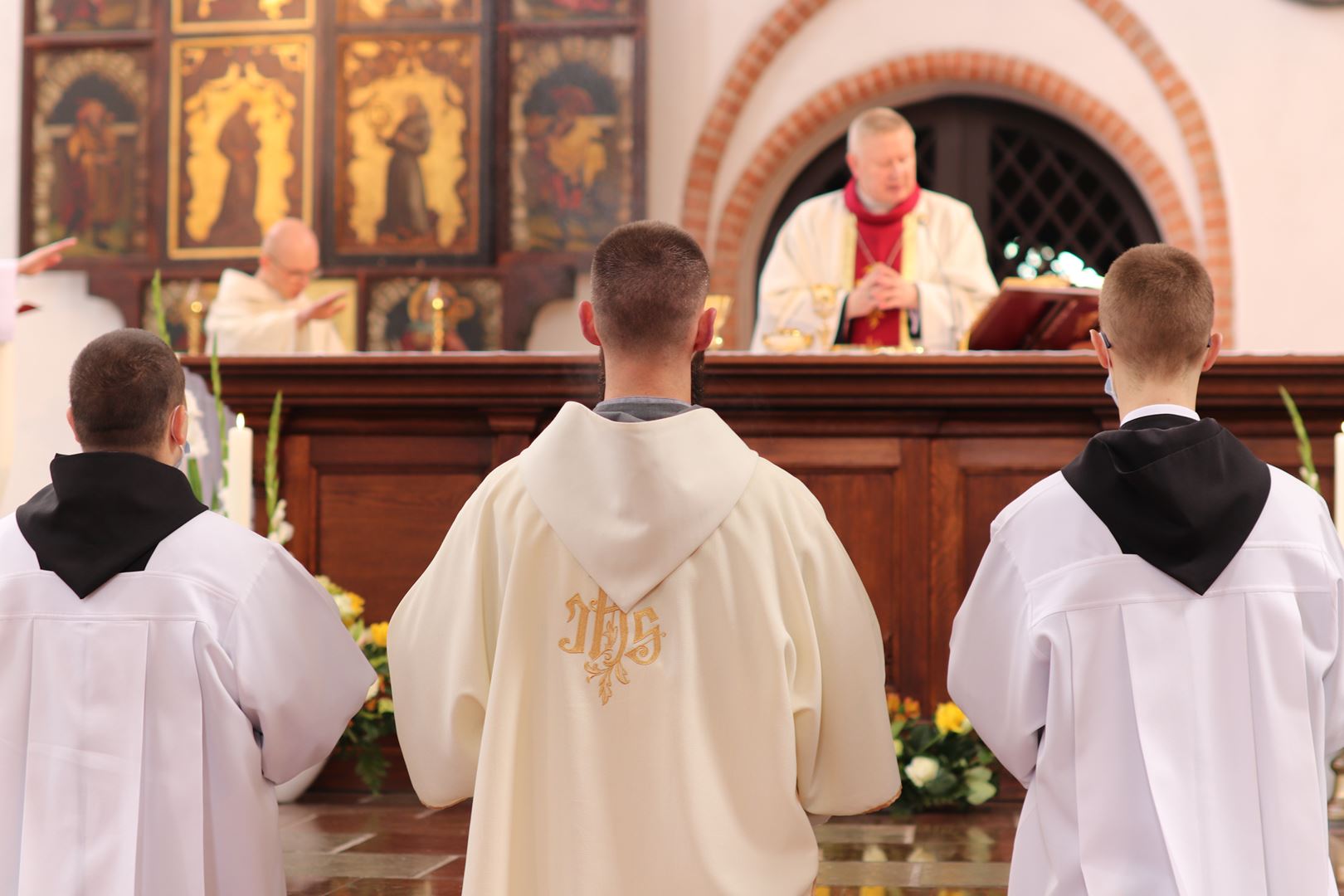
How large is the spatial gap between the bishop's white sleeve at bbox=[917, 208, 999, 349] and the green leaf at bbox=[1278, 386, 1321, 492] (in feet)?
4.91

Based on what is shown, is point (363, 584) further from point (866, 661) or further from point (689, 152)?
point (689, 152)

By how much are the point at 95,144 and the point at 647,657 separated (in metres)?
7.31

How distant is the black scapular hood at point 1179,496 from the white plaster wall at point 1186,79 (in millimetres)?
6153

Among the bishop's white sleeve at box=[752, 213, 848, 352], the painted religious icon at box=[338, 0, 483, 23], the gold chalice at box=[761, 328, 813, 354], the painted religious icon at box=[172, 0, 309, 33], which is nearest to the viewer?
the gold chalice at box=[761, 328, 813, 354]

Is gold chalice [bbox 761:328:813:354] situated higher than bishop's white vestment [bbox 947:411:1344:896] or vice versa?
gold chalice [bbox 761:328:813:354]

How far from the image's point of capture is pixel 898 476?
4.46 metres

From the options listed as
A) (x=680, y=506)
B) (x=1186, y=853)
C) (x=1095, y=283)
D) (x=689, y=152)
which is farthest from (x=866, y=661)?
(x=689, y=152)

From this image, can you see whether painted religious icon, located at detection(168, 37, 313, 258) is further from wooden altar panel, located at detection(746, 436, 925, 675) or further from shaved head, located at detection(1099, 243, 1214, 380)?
shaved head, located at detection(1099, 243, 1214, 380)

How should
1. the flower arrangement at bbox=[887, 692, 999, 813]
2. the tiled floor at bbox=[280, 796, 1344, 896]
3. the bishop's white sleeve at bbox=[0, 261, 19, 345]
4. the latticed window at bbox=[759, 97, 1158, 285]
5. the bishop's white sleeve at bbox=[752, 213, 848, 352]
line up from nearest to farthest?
the tiled floor at bbox=[280, 796, 1344, 896], the flower arrangement at bbox=[887, 692, 999, 813], the bishop's white sleeve at bbox=[0, 261, 19, 345], the bishop's white sleeve at bbox=[752, 213, 848, 352], the latticed window at bbox=[759, 97, 1158, 285]

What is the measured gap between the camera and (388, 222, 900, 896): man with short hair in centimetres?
211

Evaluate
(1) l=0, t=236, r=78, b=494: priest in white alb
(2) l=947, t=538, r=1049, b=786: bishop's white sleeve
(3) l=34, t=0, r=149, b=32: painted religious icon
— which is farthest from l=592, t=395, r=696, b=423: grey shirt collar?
(3) l=34, t=0, r=149, b=32: painted religious icon

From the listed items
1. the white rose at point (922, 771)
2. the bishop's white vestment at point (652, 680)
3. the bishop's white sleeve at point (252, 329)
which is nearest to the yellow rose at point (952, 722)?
the white rose at point (922, 771)

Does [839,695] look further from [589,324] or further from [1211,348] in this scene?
[1211,348]

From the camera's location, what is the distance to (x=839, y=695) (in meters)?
2.17
